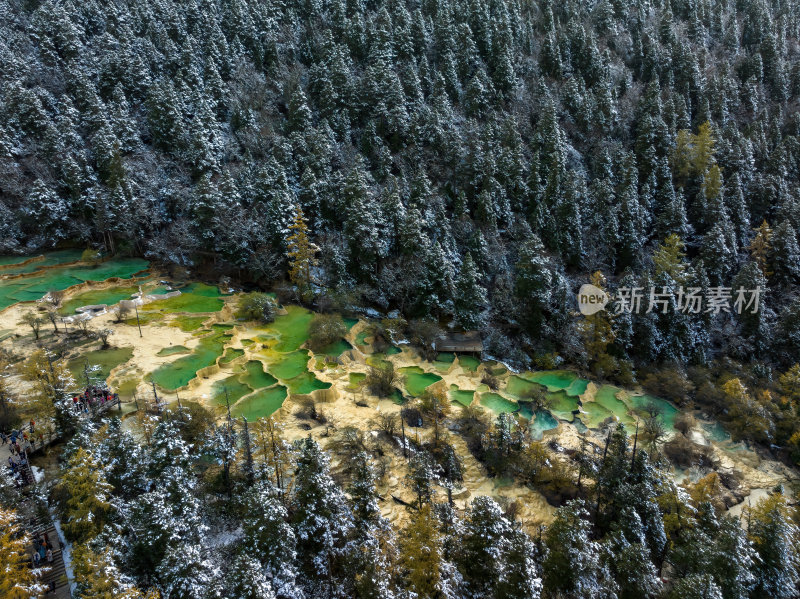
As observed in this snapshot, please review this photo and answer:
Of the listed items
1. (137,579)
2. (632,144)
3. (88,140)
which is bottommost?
(137,579)

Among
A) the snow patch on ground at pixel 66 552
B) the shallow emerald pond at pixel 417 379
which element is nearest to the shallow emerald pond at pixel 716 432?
the shallow emerald pond at pixel 417 379

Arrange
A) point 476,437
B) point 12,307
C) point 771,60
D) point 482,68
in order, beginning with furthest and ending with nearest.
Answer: point 771,60
point 482,68
point 12,307
point 476,437

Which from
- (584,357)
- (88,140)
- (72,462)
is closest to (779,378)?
(584,357)

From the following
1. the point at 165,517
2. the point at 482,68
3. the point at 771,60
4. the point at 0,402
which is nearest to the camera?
the point at 165,517

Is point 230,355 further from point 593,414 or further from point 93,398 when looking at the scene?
point 593,414

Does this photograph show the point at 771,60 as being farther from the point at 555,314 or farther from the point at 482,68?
the point at 555,314

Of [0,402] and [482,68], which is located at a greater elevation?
[482,68]

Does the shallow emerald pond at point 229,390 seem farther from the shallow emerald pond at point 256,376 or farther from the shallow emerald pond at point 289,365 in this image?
the shallow emerald pond at point 289,365

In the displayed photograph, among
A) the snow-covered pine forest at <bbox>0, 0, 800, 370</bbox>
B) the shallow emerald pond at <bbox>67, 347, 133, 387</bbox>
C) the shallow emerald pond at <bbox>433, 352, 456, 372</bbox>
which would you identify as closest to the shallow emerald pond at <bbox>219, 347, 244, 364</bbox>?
the shallow emerald pond at <bbox>67, 347, 133, 387</bbox>
